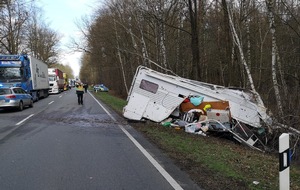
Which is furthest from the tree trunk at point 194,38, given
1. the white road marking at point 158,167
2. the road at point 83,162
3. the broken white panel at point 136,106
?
the white road marking at point 158,167

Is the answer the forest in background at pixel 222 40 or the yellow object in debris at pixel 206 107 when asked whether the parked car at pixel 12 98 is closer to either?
the forest in background at pixel 222 40

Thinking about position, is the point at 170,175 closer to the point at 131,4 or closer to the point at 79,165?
the point at 79,165

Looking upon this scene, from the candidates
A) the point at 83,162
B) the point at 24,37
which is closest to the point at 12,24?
the point at 24,37

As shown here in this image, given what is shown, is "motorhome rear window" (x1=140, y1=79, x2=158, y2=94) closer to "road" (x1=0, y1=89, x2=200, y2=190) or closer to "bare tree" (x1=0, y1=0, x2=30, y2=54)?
"road" (x1=0, y1=89, x2=200, y2=190)

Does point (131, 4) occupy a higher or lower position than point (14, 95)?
higher

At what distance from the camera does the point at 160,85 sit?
14352 millimetres

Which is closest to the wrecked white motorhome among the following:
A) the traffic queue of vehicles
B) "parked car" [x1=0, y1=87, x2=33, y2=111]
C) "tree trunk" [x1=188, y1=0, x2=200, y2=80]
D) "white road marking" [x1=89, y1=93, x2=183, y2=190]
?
"white road marking" [x1=89, y1=93, x2=183, y2=190]

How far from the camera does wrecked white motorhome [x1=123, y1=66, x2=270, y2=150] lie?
1276 centimetres

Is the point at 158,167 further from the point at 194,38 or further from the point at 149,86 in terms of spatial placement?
the point at 194,38

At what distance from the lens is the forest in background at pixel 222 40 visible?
46.8ft

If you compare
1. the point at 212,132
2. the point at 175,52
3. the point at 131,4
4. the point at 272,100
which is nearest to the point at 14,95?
the point at 131,4

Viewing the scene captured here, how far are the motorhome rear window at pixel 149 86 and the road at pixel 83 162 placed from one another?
7.31 ft

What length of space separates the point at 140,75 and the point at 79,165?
782cm

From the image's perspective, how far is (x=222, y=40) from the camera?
2605 centimetres
